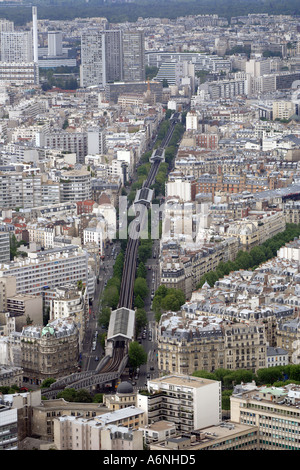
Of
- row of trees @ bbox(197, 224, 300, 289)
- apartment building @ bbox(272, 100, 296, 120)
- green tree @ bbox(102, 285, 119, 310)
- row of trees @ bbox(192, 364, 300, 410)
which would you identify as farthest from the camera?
apartment building @ bbox(272, 100, 296, 120)

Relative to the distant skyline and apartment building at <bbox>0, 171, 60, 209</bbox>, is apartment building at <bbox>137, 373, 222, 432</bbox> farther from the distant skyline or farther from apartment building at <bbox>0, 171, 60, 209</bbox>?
the distant skyline

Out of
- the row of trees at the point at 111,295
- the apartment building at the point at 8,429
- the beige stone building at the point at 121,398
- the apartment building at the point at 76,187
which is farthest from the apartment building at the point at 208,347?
the apartment building at the point at 76,187

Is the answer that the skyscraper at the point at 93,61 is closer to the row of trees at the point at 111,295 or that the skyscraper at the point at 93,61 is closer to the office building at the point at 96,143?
the office building at the point at 96,143

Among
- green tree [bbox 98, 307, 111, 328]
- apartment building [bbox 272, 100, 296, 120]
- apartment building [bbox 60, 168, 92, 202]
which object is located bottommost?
green tree [bbox 98, 307, 111, 328]

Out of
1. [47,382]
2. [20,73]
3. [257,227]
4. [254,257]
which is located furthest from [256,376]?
[20,73]

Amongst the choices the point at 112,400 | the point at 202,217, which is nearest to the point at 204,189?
the point at 202,217

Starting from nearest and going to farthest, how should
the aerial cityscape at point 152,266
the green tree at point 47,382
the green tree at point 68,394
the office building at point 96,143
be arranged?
the aerial cityscape at point 152,266 → the green tree at point 68,394 → the green tree at point 47,382 → the office building at point 96,143

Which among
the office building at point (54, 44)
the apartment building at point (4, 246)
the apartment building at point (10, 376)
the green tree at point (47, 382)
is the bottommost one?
the green tree at point (47, 382)

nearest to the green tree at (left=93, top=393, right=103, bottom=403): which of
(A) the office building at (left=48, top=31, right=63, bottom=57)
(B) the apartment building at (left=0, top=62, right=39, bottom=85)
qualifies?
(B) the apartment building at (left=0, top=62, right=39, bottom=85)
